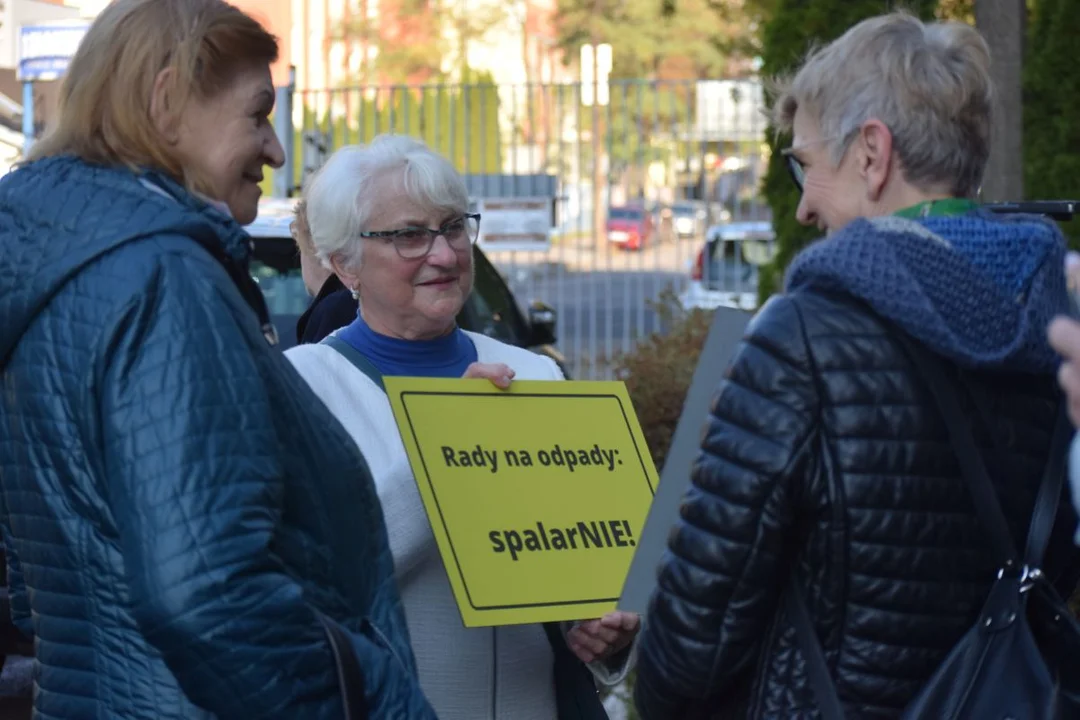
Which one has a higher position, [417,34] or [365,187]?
[417,34]

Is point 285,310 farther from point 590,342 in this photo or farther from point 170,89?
point 590,342

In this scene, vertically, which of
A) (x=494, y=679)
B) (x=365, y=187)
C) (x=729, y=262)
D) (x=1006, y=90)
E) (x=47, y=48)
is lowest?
(x=729, y=262)

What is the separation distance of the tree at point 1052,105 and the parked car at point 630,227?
6826 millimetres

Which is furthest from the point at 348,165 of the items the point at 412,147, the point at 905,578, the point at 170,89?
the point at 905,578

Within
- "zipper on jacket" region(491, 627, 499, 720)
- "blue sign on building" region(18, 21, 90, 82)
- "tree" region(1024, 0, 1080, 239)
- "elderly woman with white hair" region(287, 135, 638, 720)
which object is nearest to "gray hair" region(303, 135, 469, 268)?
"elderly woman with white hair" region(287, 135, 638, 720)

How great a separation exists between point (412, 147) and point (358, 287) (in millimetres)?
298

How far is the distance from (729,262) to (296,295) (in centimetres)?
964

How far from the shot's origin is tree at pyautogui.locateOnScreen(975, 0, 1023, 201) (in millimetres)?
7781

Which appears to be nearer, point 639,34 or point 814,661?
point 814,661

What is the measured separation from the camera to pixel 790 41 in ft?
31.6

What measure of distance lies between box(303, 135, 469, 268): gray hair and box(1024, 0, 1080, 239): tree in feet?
21.1

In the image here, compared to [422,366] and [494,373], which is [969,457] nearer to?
[494,373]

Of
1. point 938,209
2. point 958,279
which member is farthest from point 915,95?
point 958,279

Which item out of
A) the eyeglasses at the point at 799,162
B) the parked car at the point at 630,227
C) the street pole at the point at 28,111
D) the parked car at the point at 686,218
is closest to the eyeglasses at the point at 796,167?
the eyeglasses at the point at 799,162
